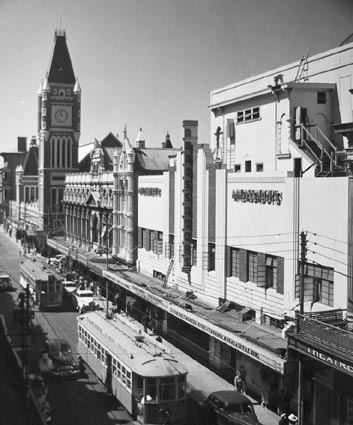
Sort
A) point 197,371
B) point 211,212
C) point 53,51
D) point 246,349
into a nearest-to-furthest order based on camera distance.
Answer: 1. point 246,349
2. point 197,371
3. point 211,212
4. point 53,51

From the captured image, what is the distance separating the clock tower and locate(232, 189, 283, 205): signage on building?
54415 mm

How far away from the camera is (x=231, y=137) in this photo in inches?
1384

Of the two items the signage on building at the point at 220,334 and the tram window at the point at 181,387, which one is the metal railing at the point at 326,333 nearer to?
the signage on building at the point at 220,334

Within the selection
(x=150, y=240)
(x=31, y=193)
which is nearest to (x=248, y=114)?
(x=150, y=240)

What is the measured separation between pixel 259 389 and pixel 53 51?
65.6 m

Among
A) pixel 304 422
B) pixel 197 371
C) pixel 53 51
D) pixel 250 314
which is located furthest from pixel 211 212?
pixel 53 51

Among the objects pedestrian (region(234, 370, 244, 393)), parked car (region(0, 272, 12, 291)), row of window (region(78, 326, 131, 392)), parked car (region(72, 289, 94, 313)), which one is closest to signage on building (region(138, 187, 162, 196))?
parked car (region(72, 289, 94, 313))

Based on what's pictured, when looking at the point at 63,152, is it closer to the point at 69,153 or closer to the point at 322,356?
the point at 69,153

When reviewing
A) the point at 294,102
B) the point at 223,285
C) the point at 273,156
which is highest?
the point at 294,102

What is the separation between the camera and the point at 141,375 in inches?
837

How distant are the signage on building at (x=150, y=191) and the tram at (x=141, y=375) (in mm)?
15751

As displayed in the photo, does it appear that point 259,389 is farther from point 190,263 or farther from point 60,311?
point 60,311

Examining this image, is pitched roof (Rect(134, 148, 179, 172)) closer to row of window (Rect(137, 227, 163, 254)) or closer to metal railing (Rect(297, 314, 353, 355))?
row of window (Rect(137, 227, 163, 254))

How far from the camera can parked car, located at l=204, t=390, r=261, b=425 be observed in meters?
20.3
